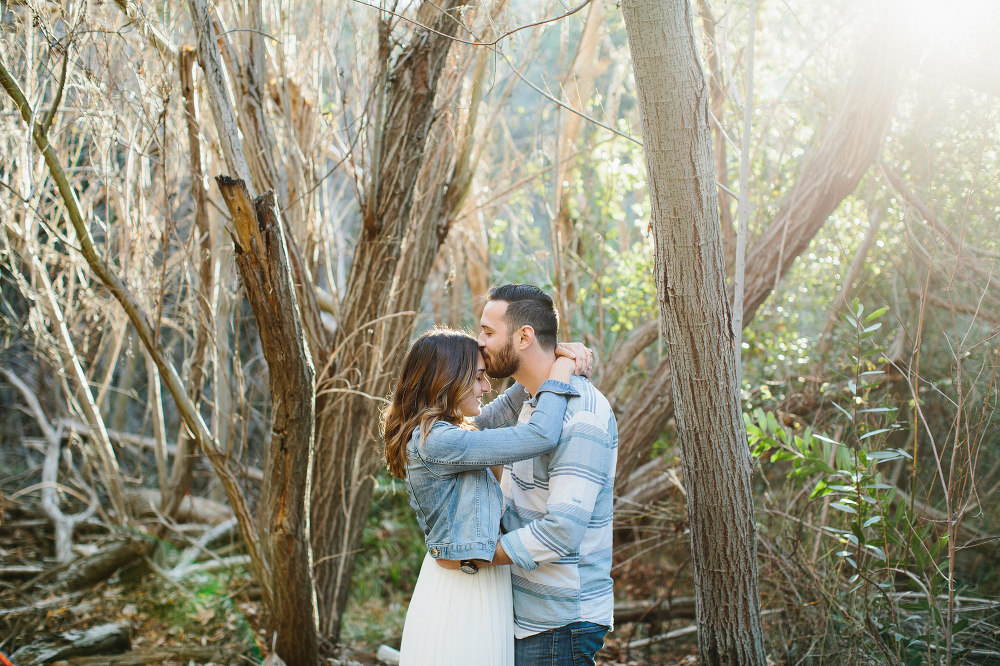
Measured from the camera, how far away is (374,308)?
10.8 feet

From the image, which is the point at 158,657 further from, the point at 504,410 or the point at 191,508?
the point at 504,410

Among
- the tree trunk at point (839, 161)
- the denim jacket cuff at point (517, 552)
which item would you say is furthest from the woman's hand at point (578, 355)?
the tree trunk at point (839, 161)

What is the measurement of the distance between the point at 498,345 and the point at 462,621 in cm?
84

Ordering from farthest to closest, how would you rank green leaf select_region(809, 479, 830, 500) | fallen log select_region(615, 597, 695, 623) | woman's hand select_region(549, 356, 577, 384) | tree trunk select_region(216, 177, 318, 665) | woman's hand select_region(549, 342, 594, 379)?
1. fallen log select_region(615, 597, 695, 623)
2. green leaf select_region(809, 479, 830, 500)
3. tree trunk select_region(216, 177, 318, 665)
4. woman's hand select_region(549, 342, 594, 379)
5. woman's hand select_region(549, 356, 577, 384)

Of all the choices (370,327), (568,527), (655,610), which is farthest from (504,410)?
(655,610)

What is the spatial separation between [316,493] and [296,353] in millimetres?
1202

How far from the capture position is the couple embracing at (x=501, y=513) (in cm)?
170

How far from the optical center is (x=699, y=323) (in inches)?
78.7

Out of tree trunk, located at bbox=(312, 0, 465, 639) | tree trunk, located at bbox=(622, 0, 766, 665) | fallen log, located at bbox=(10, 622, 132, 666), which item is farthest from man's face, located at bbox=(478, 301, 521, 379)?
fallen log, located at bbox=(10, 622, 132, 666)

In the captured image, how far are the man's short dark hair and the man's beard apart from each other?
0.07 meters

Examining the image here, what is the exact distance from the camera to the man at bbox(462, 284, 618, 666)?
66.3 inches

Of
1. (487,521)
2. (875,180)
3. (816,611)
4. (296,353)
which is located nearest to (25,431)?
(296,353)

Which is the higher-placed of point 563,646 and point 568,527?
point 568,527

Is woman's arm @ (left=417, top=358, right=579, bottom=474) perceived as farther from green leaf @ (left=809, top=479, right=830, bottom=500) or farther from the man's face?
green leaf @ (left=809, top=479, right=830, bottom=500)
